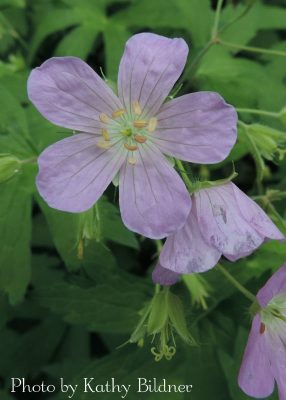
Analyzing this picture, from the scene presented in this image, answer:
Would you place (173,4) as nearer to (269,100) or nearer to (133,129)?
(269,100)

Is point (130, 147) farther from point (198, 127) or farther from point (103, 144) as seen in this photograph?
point (198, 127)

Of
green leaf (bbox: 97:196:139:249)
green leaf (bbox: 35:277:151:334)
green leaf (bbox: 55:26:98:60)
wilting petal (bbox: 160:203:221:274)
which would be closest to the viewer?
wilting petal (bbox: 160:203:221:274)

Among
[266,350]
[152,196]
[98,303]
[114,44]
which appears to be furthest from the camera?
[114,44]

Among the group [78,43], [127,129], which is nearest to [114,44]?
[78,43]

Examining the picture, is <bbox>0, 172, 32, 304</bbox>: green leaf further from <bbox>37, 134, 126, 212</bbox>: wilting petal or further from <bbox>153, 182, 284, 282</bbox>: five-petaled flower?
<bbox>153, 182, 284, 282</bbox>: five-petaled flower

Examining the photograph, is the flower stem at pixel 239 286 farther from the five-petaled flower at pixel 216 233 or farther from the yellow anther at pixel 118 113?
the yellow anther at pixel 118 113

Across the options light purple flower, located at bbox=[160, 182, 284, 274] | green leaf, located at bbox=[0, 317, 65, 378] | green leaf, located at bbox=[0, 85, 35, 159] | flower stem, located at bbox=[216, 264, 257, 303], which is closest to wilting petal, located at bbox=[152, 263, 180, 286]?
light purple flower, located at bbox=[160, 182, 284, 274]

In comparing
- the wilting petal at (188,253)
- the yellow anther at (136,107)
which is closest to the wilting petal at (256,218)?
the wilting petal at (188,253)
